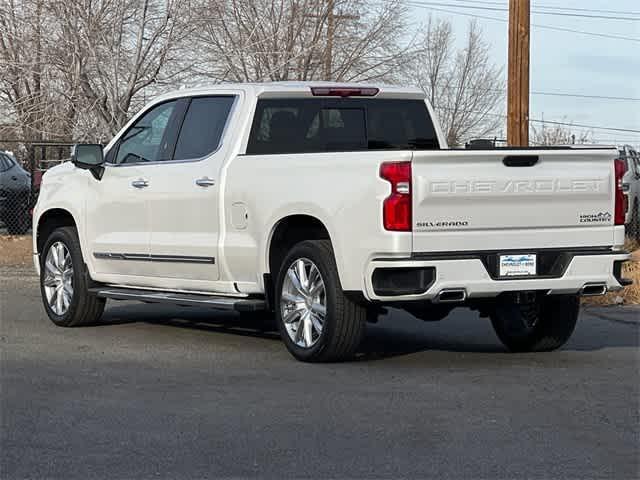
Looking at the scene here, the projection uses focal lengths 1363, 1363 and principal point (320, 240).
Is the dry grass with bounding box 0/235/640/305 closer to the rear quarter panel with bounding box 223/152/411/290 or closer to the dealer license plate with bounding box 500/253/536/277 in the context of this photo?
the dealer license plate with bounding box 500/253/536/277

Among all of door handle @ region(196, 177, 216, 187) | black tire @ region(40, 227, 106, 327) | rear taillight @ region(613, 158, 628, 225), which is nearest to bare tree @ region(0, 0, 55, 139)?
black tire @ region(40, 227, 106, 327)

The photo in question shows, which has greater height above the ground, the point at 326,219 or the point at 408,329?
the point at 326,219

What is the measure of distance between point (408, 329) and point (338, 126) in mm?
2111

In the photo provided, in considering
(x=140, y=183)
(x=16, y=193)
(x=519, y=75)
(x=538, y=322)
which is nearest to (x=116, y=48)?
(x=16, y=193)

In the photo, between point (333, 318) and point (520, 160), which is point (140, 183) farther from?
point (520, 160)

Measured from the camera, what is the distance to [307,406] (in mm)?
7812

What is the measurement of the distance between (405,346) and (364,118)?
1.87m

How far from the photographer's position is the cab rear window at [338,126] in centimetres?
1062

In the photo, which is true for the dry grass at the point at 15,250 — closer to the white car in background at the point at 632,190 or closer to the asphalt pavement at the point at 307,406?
the asphalt pavement at the point at 307,406

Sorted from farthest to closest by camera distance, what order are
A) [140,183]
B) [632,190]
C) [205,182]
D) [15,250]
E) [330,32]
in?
[330,32], [632,190], [15,250], [140,183], [205,182]

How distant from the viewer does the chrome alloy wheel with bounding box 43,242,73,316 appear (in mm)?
11930

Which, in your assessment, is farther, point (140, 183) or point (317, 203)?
point (140, 183)

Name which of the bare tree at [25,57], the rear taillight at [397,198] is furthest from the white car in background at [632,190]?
the rear taillight at [397,198]

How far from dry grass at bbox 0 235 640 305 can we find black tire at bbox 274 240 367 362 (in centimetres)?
575
